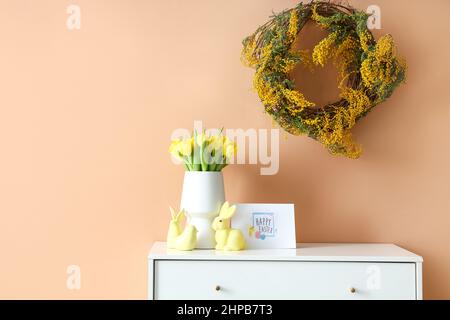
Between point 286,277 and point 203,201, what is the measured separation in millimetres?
374

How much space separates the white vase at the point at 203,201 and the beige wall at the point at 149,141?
0.61 ft

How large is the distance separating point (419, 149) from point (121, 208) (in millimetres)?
1113

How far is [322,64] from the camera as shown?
7.29 feet

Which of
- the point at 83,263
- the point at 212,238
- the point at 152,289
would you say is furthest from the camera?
the point at 83,263

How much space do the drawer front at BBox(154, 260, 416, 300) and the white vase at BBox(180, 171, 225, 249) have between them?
147 millimetres

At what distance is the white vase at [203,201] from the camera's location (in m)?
2.17

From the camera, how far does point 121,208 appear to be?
7.78ft

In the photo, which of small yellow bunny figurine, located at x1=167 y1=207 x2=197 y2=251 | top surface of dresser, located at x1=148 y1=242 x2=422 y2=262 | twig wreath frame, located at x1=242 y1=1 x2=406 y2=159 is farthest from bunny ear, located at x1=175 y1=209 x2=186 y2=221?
twig wreath frame, located at x1=242 y1=1 x2=406 y2=159

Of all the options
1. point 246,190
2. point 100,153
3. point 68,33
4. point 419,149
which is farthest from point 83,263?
point 419,149

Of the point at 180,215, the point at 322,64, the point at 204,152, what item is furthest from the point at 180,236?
the point at 322,64

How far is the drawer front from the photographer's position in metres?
2.04

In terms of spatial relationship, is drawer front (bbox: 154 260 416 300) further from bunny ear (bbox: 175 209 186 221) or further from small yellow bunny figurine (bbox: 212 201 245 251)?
bunny ear (bbox: 175 209 186 221)

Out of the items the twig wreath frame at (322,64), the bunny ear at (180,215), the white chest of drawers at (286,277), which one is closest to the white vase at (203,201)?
the bunny ear at (180,215)

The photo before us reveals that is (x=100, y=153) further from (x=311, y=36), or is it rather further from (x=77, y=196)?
(x=311, y=36)
